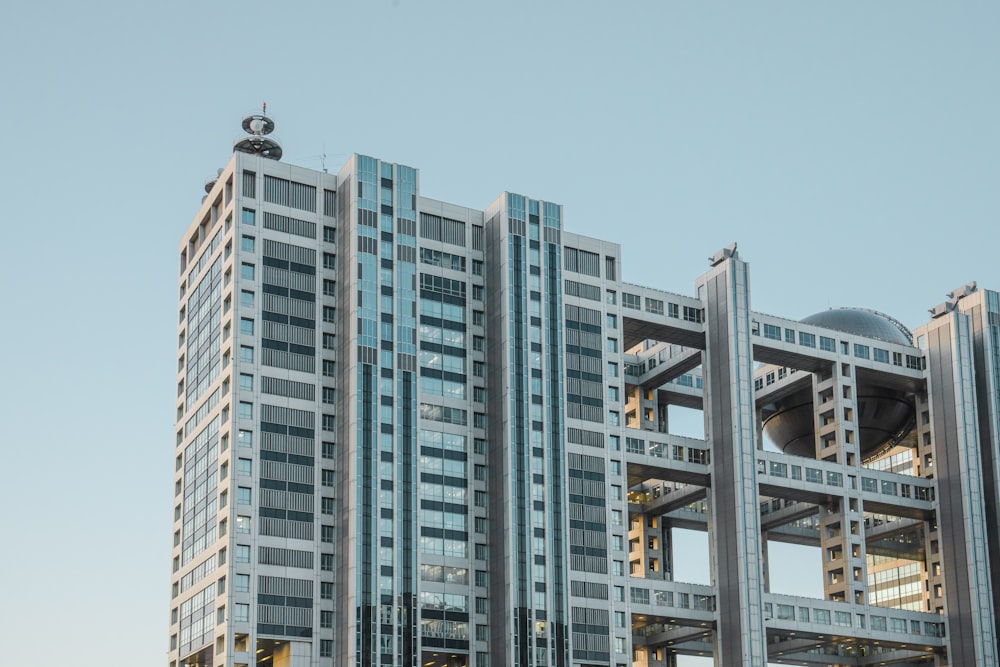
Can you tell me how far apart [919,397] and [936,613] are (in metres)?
25.2

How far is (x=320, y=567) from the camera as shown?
132750mm

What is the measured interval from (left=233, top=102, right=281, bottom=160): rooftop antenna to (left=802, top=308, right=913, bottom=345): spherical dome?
2590 inches

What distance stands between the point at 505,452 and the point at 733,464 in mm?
26154

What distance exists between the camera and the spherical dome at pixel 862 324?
572 feet

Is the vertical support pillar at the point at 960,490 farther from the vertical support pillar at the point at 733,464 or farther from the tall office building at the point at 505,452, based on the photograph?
the vertical support pillar at the point at 733,464

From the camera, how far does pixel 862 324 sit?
575 ft

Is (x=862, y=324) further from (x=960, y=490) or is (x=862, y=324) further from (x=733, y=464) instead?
(x=733, y=464)

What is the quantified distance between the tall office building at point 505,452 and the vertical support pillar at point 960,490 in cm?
28

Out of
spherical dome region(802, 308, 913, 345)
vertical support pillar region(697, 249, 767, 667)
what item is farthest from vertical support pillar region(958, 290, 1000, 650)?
vertical support pillar region(697, 249, 767, 667)

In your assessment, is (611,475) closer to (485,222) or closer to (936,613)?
(485,222)

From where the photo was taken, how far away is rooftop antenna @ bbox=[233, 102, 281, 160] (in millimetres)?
149625

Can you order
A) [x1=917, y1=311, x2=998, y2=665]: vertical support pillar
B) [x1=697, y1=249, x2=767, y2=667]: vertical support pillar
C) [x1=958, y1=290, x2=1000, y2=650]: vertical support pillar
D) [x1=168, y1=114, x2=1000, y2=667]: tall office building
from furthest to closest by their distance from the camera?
1. [x1=958, y1=290, x2=1000, y2=650]: vertical support pillar
2. [x1=917, y1=311, x2=998, y2=665]: vertical support pillar
3. [x1=697, y1=249, x2=767, y2=667]: vertical support pillar
4. [x1=168, y1=114, x2=1000, y2=667]: tall office building

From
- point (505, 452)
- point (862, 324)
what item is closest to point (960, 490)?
point (862, 324)

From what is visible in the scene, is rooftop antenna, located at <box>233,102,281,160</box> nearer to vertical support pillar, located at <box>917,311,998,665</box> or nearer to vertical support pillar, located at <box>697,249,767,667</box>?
vertical support pillar, located at <box>697,249,767,667</box>
